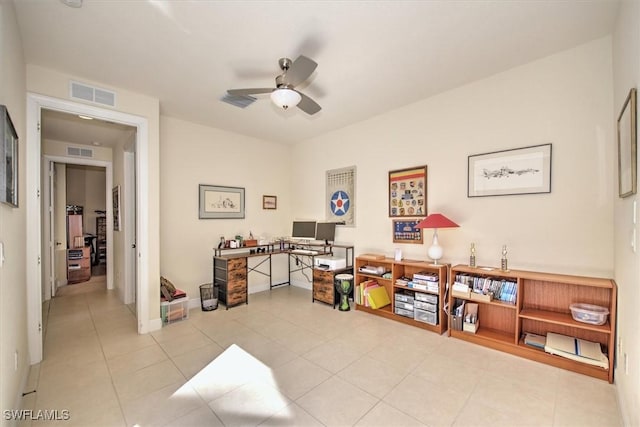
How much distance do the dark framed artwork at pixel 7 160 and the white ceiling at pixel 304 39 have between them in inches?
39.5

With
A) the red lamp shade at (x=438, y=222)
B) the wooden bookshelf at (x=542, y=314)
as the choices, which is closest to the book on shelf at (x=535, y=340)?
the wooden bookshelf at (x=542, y=314)

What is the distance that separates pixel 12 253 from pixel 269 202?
3.59 m

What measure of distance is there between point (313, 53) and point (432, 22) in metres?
1.02

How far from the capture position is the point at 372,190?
4.14 metres

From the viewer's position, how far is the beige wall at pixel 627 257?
1.46 m

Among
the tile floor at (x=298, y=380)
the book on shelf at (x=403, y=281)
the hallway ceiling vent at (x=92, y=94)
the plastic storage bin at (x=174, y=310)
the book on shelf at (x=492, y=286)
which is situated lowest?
the tile floor at (x=298, y=380)

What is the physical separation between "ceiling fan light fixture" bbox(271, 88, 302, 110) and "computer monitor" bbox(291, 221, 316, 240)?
2614mm

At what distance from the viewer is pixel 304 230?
4871mm

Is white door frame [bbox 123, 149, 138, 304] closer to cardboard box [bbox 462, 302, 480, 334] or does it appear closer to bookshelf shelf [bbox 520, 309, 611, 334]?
cardboard box [bbox 462, 302, 480, 334]

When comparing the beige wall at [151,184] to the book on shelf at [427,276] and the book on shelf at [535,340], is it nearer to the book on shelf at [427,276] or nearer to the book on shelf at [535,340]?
the book on shelf at [427,276]

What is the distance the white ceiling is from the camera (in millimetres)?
1970

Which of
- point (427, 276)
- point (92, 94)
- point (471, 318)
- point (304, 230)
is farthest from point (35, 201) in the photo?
point (471, 318)

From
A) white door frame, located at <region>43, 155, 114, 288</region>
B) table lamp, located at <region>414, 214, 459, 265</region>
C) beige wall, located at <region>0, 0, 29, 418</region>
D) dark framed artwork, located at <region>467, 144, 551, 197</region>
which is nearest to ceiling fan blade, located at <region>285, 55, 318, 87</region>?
beige wall, located at <region>0, 0, 29, 418</region>

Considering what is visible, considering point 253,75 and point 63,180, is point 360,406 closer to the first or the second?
point 253,75
